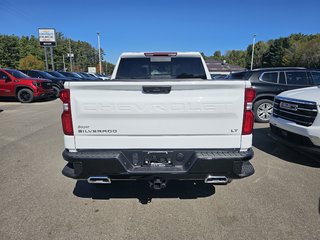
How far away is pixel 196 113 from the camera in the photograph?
8.61ft

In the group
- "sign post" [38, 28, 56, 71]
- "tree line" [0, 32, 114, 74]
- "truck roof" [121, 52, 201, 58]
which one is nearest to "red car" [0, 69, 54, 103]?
"truck roof" [121, 52, 201, 58]

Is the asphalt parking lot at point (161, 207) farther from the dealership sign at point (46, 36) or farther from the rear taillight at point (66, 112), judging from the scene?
the dealership sign at point (46, 36)

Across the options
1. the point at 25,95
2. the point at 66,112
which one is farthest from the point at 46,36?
the point at 66,112

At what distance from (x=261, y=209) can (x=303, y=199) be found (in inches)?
28.7

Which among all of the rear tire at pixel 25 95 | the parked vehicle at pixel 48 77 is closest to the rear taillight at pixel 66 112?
the rear tire at pixel 25 95

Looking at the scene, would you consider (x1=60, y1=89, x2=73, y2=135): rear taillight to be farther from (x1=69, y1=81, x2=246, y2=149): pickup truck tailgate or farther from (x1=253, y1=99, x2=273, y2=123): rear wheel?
(x1=253, y1=99, x2=273, y2=123): rear wheel

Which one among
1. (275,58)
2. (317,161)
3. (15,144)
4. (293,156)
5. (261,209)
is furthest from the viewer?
(275,58)

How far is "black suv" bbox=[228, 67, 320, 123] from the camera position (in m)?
7.78

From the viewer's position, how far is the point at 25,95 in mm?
13820

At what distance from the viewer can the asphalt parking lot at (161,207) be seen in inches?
106

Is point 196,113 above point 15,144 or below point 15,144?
above

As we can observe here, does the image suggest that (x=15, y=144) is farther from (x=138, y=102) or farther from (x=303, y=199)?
(x=303, y=199)

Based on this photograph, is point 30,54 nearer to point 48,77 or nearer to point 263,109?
point 48,77

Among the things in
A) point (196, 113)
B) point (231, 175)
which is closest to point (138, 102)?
point (196, 113)
